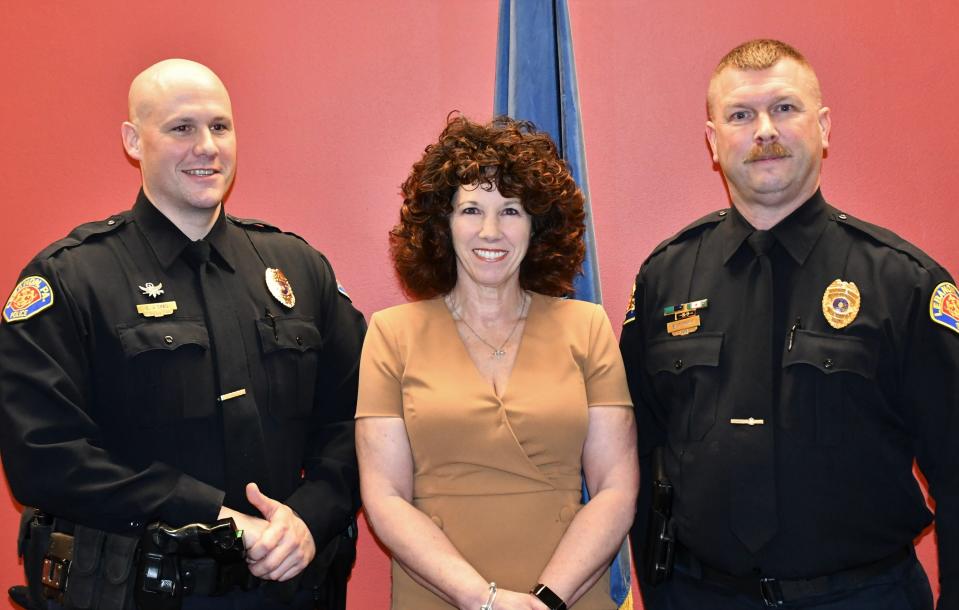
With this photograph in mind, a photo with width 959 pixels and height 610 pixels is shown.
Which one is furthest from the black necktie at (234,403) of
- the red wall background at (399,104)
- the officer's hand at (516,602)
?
the red wall background at (399,104)

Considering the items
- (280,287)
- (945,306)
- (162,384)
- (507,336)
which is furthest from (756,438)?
(162,384)

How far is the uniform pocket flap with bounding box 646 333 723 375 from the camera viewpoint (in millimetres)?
2273

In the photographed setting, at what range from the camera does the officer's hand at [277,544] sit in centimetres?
218

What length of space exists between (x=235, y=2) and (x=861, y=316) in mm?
2082

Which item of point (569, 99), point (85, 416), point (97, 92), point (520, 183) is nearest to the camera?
point (85, 416)

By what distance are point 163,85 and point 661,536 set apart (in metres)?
1.63

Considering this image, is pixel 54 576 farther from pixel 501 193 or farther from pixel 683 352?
pixel 683 352

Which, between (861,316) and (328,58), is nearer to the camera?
(861,316)

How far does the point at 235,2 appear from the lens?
3.01 m

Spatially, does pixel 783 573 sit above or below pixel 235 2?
below

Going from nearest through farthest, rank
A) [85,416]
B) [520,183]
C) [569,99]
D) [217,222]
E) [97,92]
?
1. [85,416]
2. [520,183]
3. [217,222]
4. [569,99]
5. [97,92]

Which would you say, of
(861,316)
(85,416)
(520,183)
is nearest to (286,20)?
(520,183)

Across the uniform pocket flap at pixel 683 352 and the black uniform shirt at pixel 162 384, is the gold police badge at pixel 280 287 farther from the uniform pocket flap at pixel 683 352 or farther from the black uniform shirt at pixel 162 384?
the uniform pocket flap at pixel 683 352

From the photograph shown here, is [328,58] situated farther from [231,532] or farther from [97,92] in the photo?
[231,532]
